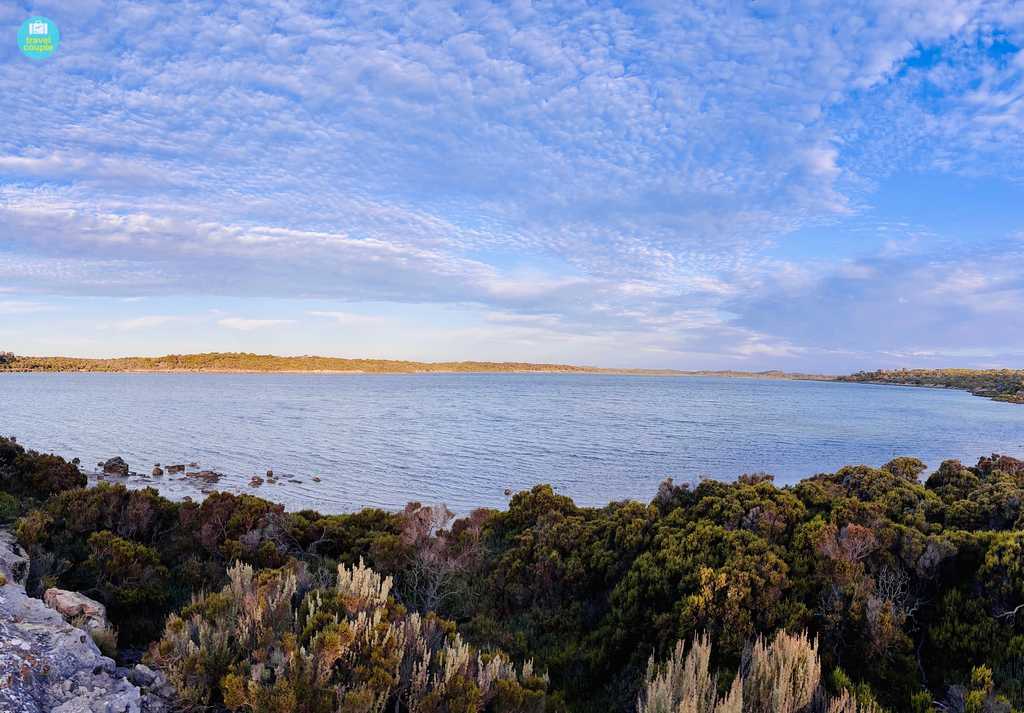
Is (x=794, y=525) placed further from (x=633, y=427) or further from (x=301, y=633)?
(x=633, y=427)

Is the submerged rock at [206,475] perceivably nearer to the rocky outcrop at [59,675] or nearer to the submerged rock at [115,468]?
the submerged rock at [115,468]

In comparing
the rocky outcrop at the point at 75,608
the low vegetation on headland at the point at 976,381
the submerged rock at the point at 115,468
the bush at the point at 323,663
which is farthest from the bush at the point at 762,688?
the low vegetation on headland at the point at 976,381

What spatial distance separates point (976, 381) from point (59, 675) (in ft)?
604

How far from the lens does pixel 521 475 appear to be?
28.6m

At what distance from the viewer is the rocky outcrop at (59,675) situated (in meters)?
4.36

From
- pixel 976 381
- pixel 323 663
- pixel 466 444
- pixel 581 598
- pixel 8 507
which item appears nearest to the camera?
pixel 323 663

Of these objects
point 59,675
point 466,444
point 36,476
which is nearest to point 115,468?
point 36,476

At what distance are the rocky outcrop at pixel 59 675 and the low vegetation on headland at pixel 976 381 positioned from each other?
11234 cm

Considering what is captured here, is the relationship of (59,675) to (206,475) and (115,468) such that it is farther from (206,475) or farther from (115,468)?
(115,468)

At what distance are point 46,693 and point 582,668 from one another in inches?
222

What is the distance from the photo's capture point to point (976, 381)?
14462cm

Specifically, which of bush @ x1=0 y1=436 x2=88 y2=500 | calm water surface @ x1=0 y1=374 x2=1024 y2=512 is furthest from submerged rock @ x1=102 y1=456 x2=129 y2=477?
bush @ x1=0 y1=436 x2=88 y2=500

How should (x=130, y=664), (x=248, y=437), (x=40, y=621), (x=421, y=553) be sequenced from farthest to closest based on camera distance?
(x=248, y=437) → (x=421, y=553) → (x=130, y=664) → (x=40, y=621)

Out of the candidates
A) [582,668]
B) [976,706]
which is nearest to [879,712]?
[976,706]
